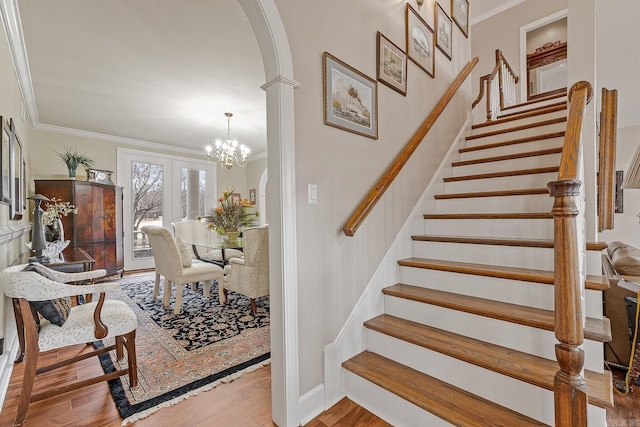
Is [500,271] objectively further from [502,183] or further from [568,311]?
[502,183]

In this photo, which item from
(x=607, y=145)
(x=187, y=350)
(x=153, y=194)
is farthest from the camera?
(x=153, y=194)

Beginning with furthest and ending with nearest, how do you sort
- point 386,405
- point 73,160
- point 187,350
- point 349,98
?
point 73,160
point 187,350
point 349,98
point 386,405

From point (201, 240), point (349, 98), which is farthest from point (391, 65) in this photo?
point (201, 240)

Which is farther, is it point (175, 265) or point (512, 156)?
point (175, 265)

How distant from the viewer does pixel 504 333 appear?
4.97 feet

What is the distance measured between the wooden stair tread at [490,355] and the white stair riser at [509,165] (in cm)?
167

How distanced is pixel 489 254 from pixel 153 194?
6135mm

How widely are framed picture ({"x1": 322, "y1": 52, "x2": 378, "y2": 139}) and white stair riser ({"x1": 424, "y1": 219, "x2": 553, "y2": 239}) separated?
1.04m

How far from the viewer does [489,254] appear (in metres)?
2.00

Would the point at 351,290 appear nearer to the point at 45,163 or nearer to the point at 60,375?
the point at 60,375

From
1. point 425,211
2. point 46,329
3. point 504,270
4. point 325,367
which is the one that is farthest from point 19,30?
point 504,270

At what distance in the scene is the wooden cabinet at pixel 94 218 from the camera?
4.20m

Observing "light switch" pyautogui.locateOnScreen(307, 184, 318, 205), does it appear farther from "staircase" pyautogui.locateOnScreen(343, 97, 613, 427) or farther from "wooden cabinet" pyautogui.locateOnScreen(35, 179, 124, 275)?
"wooden cabinet" pyautogui.locateOnScreen(35, 179, 124, 275)

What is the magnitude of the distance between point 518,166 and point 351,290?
1.98 meters
